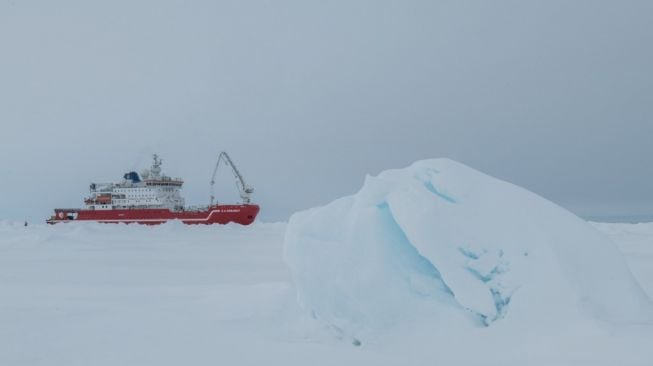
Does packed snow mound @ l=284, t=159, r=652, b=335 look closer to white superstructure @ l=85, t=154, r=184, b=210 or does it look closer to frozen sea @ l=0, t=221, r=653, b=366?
frozen sea @ l=0, t=221, r=653, b=366

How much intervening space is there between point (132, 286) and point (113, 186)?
42454mm

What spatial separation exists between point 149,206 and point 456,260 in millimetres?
46428

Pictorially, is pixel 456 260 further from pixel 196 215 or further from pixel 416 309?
pixel 196 215

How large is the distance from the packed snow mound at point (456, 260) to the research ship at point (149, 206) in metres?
40.6

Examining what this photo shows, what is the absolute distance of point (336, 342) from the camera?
6.11 metres

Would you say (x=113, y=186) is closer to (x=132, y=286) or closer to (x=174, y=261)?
(x=174, y=261)

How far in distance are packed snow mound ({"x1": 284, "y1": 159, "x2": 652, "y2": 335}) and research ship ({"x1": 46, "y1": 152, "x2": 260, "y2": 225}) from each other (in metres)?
40.6

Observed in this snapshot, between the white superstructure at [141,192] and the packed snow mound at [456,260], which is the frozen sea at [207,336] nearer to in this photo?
the packed snow mound at [456,260]

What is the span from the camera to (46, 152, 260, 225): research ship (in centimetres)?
4634

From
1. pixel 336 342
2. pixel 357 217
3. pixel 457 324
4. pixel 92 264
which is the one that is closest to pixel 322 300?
pixel 336 342

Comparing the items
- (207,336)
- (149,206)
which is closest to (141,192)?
(149,206)

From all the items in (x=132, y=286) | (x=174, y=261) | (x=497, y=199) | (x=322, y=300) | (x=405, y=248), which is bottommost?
(x=174, y=261)

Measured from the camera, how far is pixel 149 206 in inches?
1934

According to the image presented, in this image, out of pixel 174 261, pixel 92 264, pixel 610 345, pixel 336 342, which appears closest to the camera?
pixel 610 345
